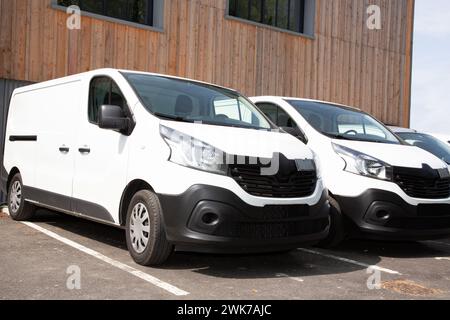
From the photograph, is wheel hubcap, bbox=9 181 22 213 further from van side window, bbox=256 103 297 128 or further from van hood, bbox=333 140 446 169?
van hood, bbox=333 140 446 169

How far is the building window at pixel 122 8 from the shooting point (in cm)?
1102

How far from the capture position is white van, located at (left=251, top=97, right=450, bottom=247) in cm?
601

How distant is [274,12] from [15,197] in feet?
28.9

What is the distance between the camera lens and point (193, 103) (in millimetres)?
5945

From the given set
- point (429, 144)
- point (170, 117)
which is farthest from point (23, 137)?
point (429, 144)

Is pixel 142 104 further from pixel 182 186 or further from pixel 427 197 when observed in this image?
pixel 427 197

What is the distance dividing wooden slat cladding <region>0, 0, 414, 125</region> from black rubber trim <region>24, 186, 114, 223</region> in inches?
139

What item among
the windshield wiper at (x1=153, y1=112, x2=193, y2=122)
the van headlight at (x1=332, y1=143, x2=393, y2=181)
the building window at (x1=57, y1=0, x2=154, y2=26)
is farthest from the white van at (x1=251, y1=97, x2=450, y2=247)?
the building window at (x1=57, y1=0, x2=154, y2=26)

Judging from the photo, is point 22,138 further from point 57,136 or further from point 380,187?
point 380,187

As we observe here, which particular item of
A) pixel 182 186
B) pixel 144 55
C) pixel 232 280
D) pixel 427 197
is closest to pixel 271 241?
pixel 232 280

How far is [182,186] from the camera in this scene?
4.86 metres

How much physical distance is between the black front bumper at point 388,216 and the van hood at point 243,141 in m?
0.99
